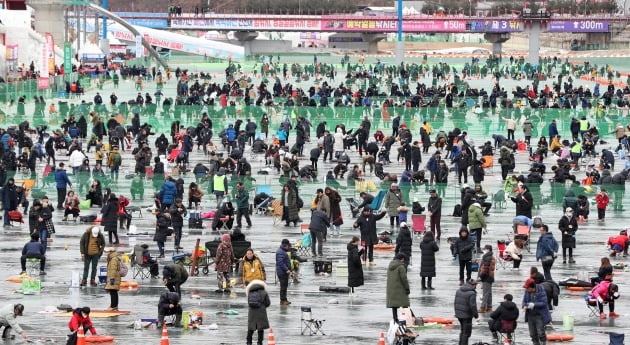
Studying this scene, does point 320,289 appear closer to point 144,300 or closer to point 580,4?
point 144,300

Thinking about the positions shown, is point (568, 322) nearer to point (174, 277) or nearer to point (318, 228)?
point (174, 277)

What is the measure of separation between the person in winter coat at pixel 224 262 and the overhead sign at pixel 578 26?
330 ft

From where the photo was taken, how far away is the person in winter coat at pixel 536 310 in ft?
75.2

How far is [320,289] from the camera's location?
90.6ft

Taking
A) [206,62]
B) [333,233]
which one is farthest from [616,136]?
[206,62]

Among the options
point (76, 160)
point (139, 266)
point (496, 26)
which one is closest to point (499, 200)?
point (76, 160)

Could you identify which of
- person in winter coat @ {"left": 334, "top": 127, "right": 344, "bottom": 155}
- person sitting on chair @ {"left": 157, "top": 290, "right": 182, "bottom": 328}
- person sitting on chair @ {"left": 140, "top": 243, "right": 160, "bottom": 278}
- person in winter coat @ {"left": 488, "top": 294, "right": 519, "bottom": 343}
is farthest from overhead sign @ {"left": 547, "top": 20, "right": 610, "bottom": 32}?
person in winter coat @ {"left": 488, "top": 294, "right": 519, "bottom": 343}

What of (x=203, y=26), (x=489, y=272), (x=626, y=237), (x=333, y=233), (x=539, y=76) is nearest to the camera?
(x=489, y=272)

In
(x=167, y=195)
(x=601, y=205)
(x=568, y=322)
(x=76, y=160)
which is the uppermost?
(x=76, y=160)

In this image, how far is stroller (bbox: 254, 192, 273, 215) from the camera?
3794cm

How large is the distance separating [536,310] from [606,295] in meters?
2.36

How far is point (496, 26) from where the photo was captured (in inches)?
5079

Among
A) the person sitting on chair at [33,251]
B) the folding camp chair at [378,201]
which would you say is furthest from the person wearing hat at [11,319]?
the folding camp chair at [378,201]

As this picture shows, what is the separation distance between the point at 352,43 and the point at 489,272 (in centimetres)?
11645
